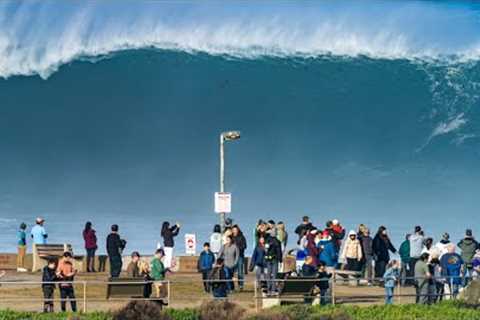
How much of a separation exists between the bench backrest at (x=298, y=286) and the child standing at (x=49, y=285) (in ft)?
14.1

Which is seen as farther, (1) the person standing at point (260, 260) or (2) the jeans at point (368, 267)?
(2) the jeans at point (368, 267)

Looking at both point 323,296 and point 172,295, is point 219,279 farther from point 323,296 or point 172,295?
point 323,296

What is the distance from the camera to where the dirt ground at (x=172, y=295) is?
89.9 ft

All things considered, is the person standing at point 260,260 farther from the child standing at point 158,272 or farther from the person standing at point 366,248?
the person standing at point 366,248

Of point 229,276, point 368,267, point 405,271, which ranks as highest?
point 368,267

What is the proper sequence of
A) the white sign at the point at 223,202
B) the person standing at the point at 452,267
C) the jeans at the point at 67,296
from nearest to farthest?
the jeans at the point at 67,296
the person standing at the point at 452,267
the white sign at the point at 223,202

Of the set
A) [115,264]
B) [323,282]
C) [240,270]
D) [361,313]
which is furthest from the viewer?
[115,264]

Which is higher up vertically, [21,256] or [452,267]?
[21,256]

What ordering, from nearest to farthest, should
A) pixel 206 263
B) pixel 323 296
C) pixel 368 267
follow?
pixel 323 296, pixel 206 263, pixel 368 267

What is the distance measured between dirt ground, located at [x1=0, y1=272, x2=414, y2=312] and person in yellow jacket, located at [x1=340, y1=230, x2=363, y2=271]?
1.60ft

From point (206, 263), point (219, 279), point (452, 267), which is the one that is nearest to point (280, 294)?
point (219, 279)

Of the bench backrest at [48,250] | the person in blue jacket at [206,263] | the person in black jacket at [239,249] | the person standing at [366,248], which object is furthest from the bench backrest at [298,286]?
the bench backrest at [48,250]

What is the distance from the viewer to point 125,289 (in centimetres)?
2706

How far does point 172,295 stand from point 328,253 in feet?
10.7
